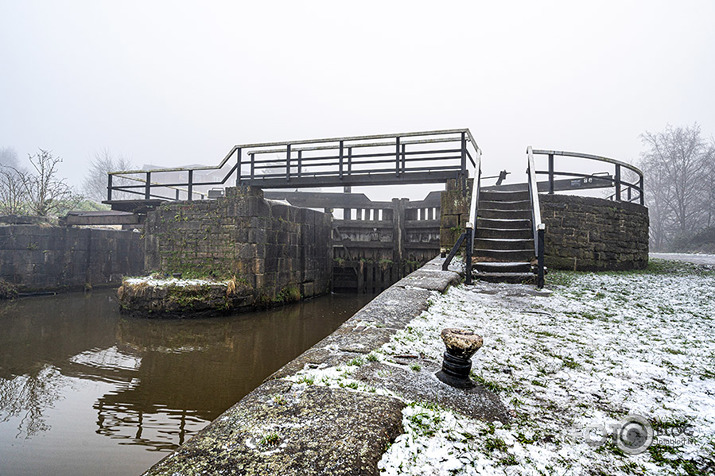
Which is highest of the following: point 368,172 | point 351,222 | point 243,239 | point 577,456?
point 368,172

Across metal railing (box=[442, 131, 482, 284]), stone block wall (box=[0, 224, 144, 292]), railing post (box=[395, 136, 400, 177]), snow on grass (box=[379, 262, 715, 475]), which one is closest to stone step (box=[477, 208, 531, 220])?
metal railing (box=[442, 131, 482, 284])

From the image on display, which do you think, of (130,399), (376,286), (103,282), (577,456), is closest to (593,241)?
(376,286)

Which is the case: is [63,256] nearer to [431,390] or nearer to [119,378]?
[119,378]

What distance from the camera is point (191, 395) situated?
149 inches

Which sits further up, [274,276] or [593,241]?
[593,241]

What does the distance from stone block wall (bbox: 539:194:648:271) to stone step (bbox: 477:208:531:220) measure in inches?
21.2

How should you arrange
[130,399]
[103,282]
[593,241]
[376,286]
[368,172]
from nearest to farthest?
[130,399], [593,241], [368,172], [376,286], [103,282]

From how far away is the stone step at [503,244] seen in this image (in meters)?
6.16

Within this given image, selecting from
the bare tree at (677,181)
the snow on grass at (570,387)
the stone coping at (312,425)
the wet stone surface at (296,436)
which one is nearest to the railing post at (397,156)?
the snow on grass at (570,387)

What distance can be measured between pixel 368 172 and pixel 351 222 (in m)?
3.34

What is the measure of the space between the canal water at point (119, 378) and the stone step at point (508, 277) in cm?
310

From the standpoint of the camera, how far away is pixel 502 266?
5.70 m

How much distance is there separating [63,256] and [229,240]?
7251 mm

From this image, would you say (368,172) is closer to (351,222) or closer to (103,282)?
(351,222)
